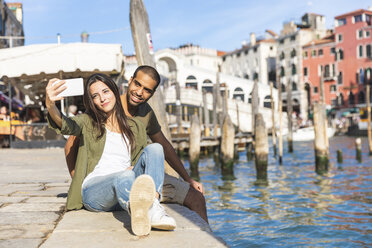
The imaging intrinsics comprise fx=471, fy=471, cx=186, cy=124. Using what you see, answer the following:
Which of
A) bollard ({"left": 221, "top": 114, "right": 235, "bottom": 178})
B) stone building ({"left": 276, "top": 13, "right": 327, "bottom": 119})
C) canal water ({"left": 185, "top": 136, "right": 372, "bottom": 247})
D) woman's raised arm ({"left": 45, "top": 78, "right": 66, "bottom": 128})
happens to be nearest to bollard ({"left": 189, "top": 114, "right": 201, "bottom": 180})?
canal water ({"left": 185, "top": 136, "right": 372, "bottom": 247})

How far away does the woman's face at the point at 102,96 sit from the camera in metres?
2.74

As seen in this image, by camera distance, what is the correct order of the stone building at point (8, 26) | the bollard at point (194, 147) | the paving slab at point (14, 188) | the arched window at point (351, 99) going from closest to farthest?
the paving slab at point (14, 188) < the bollard at point (194, 147) < the stone building at point (8, 26) < the arched window at point (351, 99)

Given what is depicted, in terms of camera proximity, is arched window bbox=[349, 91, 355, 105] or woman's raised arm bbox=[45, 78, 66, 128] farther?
arched window bbox=[349, 91, 355, 105]

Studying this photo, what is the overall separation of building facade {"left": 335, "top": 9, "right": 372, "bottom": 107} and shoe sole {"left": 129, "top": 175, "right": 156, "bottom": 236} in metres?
42.7

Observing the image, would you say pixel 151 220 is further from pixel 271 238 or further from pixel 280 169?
pixel 280 169

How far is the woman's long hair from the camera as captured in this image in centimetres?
274

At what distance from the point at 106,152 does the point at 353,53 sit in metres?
43.4

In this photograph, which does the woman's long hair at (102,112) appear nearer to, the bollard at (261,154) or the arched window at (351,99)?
the bollard at (261,154)

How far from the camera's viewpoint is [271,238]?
4.98 m

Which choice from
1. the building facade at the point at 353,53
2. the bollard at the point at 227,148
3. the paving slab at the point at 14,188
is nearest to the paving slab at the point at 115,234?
the paving slab at the point at 14,188

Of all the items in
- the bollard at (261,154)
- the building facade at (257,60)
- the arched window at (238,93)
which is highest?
the building facade at (257,60)

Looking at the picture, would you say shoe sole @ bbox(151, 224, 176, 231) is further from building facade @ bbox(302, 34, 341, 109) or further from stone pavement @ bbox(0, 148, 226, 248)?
building facade @ bbox(302, 34, 341, 109)

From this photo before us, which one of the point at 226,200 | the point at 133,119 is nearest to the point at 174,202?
the point at 133,119

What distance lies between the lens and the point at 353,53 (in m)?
42.7
